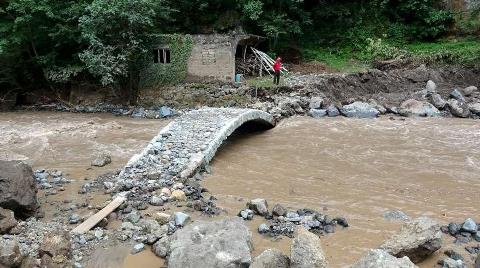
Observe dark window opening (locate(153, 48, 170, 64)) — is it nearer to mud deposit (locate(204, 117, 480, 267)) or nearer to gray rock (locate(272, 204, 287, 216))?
mud deposit (locate(204, 117, 480, 267))

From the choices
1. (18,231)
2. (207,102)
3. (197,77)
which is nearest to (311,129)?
(207,102)

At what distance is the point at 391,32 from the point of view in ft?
97.7

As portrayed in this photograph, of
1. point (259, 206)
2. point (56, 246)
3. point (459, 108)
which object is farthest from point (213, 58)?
Answer: point (56, 246)

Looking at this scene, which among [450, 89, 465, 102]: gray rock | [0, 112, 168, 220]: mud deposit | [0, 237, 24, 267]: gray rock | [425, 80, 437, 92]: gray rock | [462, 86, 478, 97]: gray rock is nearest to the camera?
[0, 237, 24, 267]: gray rock

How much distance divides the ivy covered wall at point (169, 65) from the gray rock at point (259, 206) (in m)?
14.2

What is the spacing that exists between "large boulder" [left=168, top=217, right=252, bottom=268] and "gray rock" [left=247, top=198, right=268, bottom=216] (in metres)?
1.93

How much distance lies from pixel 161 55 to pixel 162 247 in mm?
16752

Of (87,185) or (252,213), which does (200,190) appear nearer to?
(252,213)

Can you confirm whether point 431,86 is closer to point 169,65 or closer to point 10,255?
point 169,65

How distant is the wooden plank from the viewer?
30.3ft

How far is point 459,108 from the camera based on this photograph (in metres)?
20.3

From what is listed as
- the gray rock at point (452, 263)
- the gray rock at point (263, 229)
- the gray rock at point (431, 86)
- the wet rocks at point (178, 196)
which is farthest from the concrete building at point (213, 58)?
the gray rock at point (452, 263)

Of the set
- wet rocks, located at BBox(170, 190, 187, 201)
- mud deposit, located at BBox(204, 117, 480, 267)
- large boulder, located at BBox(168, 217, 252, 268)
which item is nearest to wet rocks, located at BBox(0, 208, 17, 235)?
large boulder, located at BBox(168, 217, 252, 268)

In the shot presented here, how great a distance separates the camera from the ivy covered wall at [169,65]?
23.3 m
